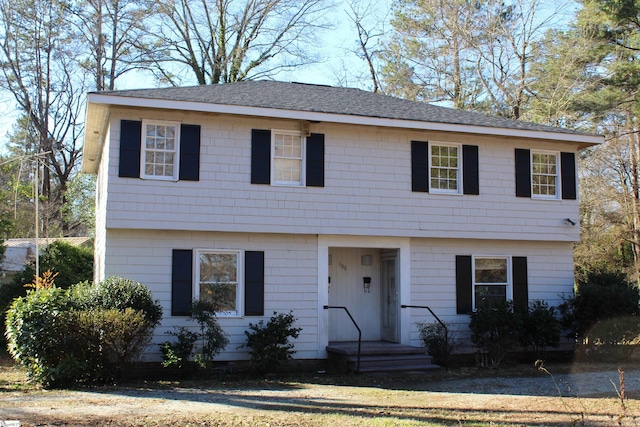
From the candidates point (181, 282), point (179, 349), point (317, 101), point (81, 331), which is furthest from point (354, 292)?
point (81, 331)

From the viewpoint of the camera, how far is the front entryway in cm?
1620

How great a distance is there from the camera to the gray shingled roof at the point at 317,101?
Result: 14352mm

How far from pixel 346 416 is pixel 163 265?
6.30 m

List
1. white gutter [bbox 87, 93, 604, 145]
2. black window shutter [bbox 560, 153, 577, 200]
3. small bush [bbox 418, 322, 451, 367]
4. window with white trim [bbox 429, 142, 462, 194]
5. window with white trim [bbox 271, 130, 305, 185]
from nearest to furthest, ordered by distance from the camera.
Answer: white gutter [bbox 87, 93, 604, 145]
window with white trim [bbox 271, 130, 305, 185]
small bush [bbox 418, 322, 451, 367]
window with white trim [bbox 429, 142, 462, 194]
black window shutter [bbox 560, 153, 577, 200]

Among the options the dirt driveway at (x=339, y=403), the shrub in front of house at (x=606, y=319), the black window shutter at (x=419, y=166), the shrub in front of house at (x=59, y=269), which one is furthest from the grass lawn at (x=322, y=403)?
the shrub in front of house at (x=59, y=269)

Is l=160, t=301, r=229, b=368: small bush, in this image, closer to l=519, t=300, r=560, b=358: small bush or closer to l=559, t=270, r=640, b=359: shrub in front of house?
l=519, t=300, r=560, b=358: small bush

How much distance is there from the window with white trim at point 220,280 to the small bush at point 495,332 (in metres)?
5.46

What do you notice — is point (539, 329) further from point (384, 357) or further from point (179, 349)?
point (179, 349)

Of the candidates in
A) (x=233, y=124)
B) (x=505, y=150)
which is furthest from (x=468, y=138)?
(x=233, y=124)

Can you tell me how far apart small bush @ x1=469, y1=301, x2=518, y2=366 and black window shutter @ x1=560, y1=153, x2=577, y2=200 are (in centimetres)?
373

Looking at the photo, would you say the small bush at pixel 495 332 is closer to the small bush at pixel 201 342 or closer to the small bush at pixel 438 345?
the small bush at pixel 438 345

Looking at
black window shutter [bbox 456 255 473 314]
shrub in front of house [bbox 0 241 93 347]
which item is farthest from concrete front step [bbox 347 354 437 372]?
shrub in front of house [bbox 0 241 93 347]

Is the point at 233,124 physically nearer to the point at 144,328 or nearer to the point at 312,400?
the point at 144,328

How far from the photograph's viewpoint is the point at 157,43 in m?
32.2
